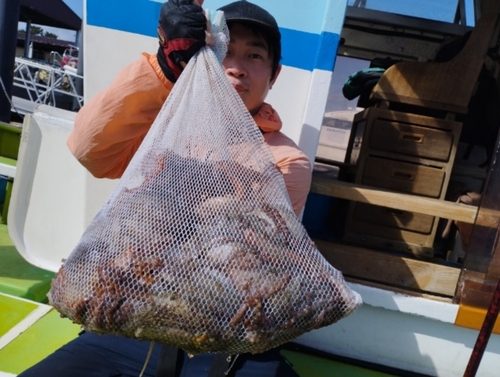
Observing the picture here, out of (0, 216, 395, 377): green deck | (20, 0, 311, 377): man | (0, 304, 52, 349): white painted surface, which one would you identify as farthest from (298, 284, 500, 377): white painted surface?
(0, 304, 52, 349): white painted surface

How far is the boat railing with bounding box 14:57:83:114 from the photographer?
9.30 m

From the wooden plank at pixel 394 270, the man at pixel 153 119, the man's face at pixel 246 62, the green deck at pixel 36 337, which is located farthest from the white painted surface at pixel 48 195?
the wooden plank at pixel 394 270

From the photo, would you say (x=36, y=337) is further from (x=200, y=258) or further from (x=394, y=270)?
(x=394, y=270)

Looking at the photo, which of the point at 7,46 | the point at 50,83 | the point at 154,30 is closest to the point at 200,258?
the point at 154,30

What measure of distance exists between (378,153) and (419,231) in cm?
53

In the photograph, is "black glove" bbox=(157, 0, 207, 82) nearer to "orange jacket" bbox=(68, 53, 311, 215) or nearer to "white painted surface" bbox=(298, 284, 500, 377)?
"orange jacket" bbox=(68, 53, 311, 215)

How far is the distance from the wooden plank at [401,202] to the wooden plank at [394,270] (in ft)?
0.89

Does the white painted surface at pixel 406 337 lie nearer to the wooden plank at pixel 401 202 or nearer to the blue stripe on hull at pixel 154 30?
the wooden plank at pixel 401 202

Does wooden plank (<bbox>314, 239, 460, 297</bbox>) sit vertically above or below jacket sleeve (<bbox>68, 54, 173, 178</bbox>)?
below

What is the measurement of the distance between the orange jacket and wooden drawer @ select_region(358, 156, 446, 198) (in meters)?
1.30

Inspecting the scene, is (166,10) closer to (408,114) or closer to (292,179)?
(292,179)

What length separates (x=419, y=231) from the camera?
2.67 meters

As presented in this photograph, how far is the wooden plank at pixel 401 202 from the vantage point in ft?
6.28

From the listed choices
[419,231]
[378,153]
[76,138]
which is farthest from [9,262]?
[419,231]
